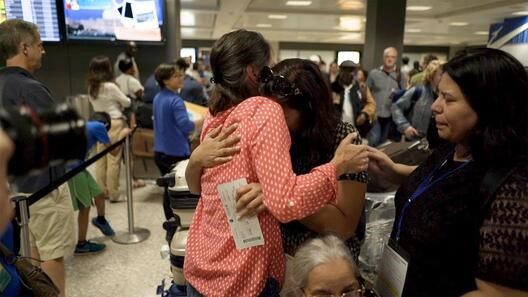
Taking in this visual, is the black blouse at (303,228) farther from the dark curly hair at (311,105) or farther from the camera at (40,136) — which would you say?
the camera at (40,136)

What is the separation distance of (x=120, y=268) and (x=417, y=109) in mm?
3008

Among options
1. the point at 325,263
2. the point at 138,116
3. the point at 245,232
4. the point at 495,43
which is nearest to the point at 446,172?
the point at 325,263

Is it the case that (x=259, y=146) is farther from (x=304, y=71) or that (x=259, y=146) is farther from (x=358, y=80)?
(x=358, y=80)

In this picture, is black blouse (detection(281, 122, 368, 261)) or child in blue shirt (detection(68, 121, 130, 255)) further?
child in blue shirt (detection(68, 121, 130, 255))

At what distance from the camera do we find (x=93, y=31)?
15.3ft

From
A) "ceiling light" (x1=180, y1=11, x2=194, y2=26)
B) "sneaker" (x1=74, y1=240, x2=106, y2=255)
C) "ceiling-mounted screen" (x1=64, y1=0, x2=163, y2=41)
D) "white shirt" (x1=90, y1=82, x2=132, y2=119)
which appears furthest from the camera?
"ceiling light" (x1=180, y1=11, x2=194, y2=26)

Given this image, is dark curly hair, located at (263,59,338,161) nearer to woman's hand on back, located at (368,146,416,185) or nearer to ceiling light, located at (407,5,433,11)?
woman's hand on back, located at (368,146,416,185)

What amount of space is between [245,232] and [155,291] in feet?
6.23

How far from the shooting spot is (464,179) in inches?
42.5

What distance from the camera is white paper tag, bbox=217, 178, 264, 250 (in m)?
1.14

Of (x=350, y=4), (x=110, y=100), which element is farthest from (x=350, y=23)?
(x=110, y=100)

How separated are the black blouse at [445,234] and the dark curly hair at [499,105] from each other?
77mm

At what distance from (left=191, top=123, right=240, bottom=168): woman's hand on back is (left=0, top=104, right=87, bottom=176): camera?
1.57 feet

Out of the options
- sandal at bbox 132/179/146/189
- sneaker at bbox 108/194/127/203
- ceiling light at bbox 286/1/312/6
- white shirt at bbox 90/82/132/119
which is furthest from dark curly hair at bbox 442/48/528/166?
ceiling light at bbox 286/1/312/6
